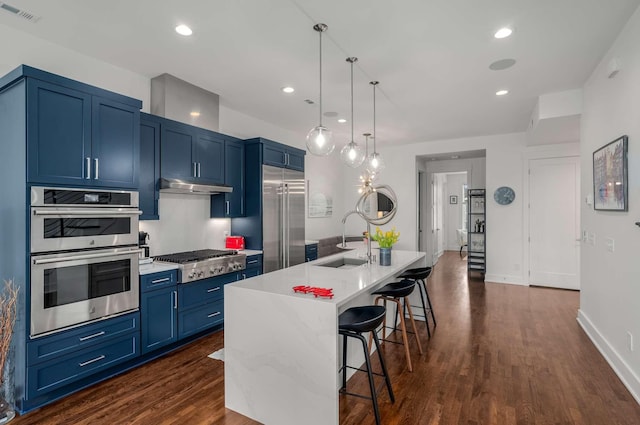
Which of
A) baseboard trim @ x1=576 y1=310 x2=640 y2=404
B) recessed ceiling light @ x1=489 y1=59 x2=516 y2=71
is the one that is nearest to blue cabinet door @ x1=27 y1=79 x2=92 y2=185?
recessed ceiling light @ x1=489 y1=59 x2=516 y2=71

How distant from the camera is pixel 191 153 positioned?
12.9 ft

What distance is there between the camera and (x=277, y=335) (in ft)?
7.20

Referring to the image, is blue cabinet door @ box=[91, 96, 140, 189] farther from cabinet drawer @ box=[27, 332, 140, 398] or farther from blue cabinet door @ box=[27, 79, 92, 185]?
cabinet drawer @ box=[27, 332, 140, 398]

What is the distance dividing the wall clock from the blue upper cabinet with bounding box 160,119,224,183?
5.36 m

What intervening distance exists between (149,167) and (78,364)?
190 cm

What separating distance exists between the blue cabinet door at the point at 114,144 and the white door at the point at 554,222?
665cm

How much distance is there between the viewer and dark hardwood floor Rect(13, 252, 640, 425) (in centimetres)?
230

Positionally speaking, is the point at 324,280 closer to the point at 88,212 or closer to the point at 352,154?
the point at 352,154

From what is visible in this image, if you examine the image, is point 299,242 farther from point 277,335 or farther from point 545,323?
point 545,323

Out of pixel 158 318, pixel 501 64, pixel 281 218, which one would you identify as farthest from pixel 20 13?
pixel 501 64

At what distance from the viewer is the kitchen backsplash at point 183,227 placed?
3868mm

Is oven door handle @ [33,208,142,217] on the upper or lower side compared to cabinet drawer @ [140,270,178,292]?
upper

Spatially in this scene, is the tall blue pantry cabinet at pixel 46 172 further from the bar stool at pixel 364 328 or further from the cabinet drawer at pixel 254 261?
the bar stool at pixel 364 328

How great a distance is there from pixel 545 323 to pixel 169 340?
4.50 metres
